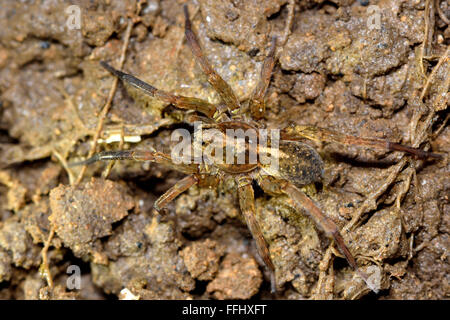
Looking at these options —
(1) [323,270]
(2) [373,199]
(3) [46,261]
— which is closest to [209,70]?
(2) [373,199]

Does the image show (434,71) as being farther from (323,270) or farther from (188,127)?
(188,127)

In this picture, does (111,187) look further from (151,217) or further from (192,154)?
(192,154)

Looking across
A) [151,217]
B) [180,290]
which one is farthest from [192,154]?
[180,290]

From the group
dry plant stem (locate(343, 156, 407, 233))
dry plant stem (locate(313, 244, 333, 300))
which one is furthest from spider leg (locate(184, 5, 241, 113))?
dry plant stem (locate(313, 244, 333, 300))

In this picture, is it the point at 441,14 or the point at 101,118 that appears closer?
the point at 441,14

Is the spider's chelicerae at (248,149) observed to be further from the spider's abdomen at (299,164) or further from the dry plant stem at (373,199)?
the dry plant stem at (373,199)

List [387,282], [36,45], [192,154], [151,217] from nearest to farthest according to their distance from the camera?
[387,282], [192,154], [151,217], [36,45]

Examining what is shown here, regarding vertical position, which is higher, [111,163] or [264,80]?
[264,80]
